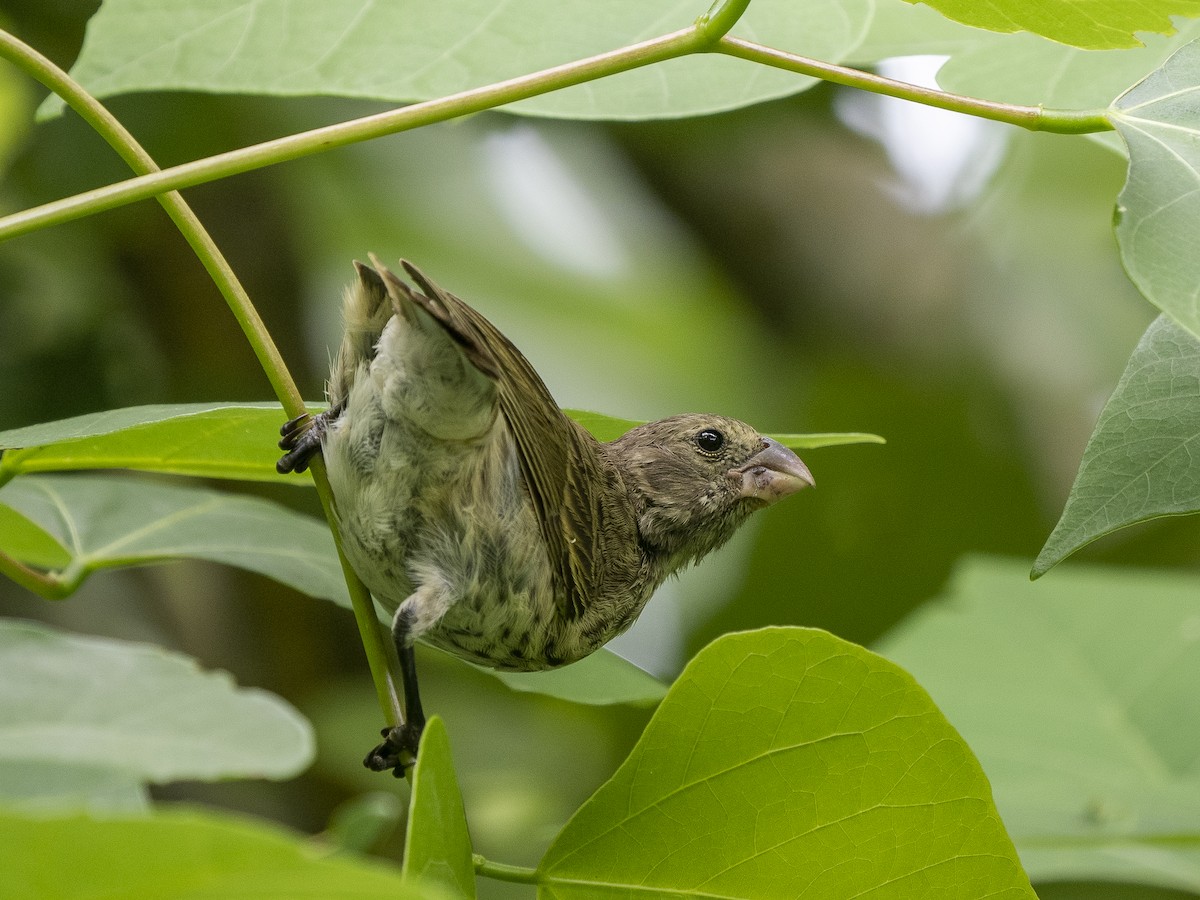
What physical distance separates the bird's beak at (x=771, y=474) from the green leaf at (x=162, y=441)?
1.39 m

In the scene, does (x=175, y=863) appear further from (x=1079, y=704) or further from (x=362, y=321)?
(x=1079, y=704)

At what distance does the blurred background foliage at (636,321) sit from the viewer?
16.1 ft

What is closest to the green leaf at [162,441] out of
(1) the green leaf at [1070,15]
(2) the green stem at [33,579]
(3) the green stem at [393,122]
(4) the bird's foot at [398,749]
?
(2) the green stem at [33,579]

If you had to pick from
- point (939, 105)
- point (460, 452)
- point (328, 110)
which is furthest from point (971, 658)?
point (328, 110)

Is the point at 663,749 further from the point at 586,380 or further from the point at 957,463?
the point at 957,463

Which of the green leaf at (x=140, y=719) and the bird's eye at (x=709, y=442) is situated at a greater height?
the green leaf at (x=140, y=719)

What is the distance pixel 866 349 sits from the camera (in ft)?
21.4

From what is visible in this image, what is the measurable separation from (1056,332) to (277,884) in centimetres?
658

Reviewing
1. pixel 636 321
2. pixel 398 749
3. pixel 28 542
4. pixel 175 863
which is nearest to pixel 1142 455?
pixel 398 749

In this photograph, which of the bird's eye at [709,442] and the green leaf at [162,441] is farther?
the bird's eye at [709,442]

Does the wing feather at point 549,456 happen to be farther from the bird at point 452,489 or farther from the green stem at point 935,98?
the green stem at point 935,98

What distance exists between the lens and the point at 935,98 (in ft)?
5.49

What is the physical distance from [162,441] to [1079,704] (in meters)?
2.55

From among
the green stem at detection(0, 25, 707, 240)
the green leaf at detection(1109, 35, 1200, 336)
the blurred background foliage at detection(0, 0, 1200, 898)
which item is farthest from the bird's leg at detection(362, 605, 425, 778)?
the blurred background foliage at detection(0, 0, 1200, 898)
